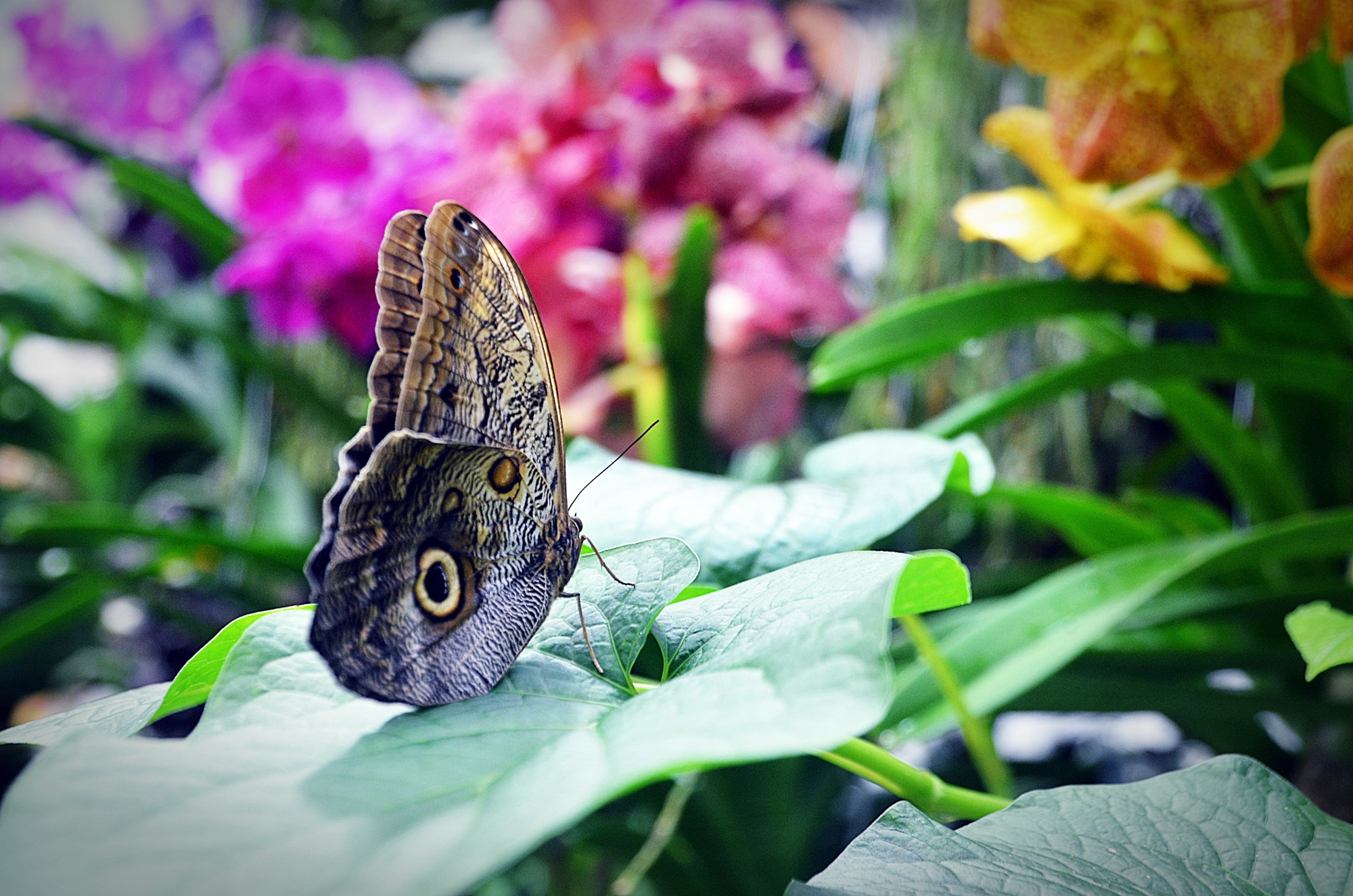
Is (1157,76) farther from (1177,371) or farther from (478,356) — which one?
(478,356)

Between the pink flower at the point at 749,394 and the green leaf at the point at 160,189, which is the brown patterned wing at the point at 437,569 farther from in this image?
the green leaf at the point at 160,189

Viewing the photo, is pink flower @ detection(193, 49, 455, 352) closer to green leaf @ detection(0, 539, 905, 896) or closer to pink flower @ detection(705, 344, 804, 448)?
pink flower @ detection(705, 344, 804, 448)

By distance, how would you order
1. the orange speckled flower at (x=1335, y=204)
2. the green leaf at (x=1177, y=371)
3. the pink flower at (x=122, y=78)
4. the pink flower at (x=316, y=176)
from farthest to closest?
the pink flower at (x=122, y=78), the pink flower at (x=316, y=176), the green leaf at (x=1177, y=371), the orange speckled flower at (x=1335, y=204)

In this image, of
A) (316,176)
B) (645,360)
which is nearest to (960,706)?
(645,360)

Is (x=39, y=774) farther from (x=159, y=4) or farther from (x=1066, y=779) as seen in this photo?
(x=159, y=4)

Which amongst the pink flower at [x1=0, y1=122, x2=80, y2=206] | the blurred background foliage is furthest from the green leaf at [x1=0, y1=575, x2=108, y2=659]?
the pink flower at [x1=0, y1=122, x2=80, y2=206]

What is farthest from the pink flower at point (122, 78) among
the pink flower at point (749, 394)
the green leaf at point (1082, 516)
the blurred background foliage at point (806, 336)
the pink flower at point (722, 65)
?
the green leaf at point (1082, 516)
